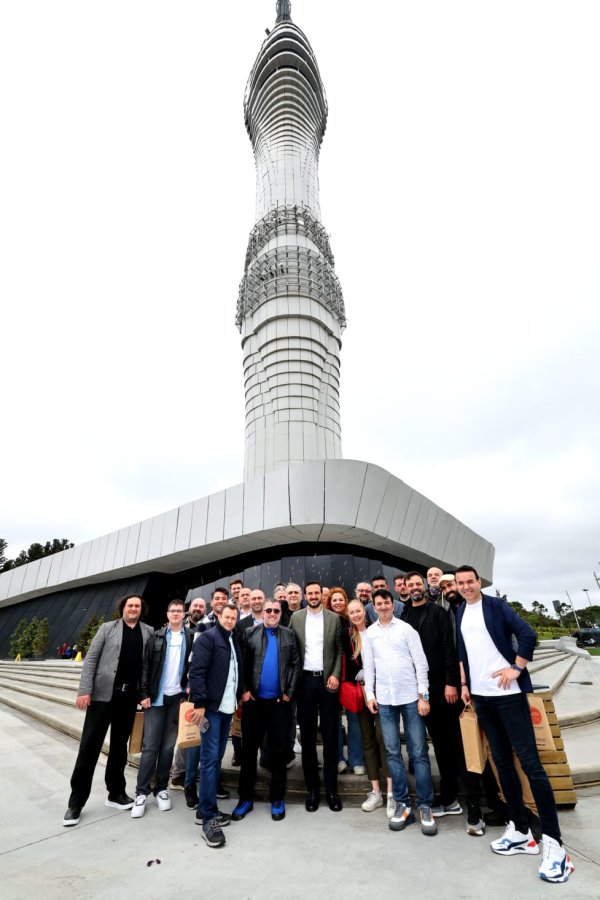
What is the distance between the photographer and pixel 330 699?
4.08m

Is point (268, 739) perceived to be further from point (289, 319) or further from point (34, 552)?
point (34, 552)

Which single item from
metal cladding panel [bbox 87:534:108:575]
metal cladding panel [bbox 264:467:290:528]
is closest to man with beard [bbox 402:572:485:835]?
metal cladding panel [bbox 264:467:290:528]

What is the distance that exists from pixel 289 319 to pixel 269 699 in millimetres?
21880

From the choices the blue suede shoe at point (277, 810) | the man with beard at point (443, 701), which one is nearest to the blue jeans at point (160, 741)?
the blue suede shoe at point (277, 810)

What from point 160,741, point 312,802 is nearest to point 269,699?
point 312,802

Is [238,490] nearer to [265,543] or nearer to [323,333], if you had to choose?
[265,543]

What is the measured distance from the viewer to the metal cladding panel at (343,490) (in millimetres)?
14227

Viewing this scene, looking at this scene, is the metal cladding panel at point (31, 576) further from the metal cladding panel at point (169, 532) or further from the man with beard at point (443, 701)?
the man with beard at point (443, 701)

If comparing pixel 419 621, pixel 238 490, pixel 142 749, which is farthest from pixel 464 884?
pixel 238 490

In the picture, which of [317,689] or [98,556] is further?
[98,556]

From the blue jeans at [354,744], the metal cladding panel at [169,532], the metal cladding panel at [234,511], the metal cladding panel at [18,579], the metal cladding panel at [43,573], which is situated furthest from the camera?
the metal cladding panel at [18,579]

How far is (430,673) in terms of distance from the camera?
3926mm

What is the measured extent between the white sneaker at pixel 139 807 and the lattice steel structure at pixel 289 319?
58.3 feet

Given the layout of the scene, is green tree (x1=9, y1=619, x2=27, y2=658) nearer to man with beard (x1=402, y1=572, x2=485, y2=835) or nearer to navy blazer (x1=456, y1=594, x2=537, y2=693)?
man with beard (x1=402, y1=572, x2=485, y2=835)
